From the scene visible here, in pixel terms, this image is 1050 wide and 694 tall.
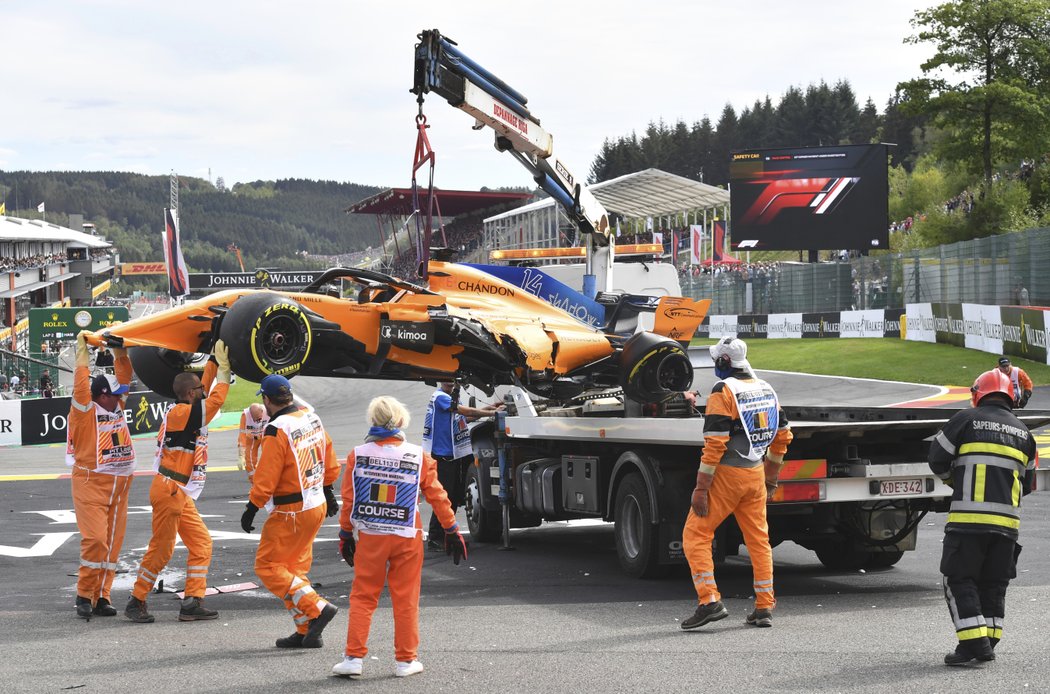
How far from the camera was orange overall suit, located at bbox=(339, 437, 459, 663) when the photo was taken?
6531 millimetres

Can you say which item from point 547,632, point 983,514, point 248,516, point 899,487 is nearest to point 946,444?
point 983,514

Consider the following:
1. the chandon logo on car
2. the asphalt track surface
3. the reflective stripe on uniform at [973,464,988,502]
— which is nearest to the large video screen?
the asphalt track surface

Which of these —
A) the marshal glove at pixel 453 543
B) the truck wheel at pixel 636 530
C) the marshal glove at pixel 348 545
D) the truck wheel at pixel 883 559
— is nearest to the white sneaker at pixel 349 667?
the marshal glove at pixel 348 545

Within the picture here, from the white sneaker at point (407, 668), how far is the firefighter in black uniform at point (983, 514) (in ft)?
9.22

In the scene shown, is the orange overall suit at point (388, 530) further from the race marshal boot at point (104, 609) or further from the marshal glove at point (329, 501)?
the race marshal boot at point (104, 609)

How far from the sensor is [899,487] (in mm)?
8914

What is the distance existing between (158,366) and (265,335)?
1.20 meters

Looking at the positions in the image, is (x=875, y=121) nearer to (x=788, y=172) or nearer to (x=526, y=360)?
(x=788, y=172)

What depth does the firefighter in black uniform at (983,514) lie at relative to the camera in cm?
656

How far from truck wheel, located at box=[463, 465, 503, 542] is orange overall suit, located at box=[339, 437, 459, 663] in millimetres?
5494

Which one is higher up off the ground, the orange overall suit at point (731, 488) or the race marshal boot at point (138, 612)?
the orange overall suit at point (731, 488)

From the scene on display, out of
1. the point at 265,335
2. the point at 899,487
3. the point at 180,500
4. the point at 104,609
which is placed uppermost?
the point at 265,335

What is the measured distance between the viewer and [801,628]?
25.2ft

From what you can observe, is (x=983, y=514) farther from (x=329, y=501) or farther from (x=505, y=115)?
(x=505, y=115)
